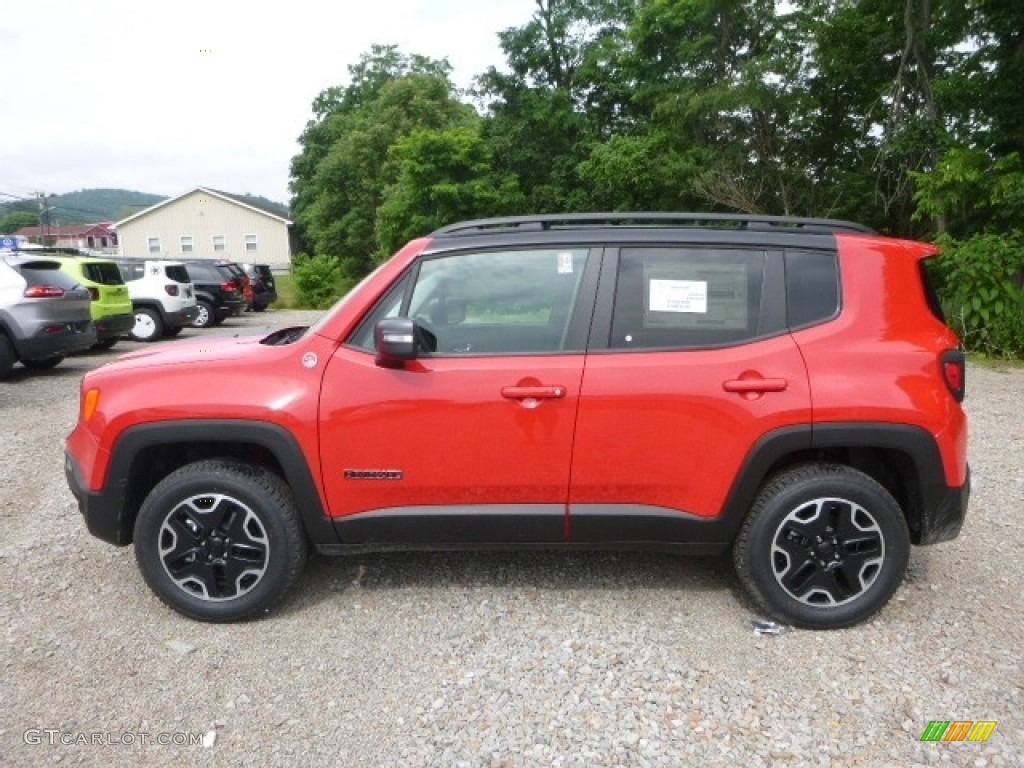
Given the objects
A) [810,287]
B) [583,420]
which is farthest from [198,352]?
[810,287]

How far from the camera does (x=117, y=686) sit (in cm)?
299

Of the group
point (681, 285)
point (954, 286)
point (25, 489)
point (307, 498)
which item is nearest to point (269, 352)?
point (307, 498)

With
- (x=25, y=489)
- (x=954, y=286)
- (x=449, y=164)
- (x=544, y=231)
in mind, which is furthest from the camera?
(x=449, y=164)

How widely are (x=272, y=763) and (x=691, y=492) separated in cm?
188

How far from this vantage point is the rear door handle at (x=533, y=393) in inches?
125

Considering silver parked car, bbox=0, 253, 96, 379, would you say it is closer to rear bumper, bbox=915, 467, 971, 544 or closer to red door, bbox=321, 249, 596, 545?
red door, bbox=321, 249, 596, 545

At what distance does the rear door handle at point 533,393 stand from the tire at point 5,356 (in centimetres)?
862

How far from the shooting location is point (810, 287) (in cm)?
330

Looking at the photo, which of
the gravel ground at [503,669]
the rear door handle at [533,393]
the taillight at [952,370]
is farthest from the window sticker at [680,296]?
the gravel ground at [503,669]

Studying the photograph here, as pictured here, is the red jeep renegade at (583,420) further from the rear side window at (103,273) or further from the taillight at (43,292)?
the rear side window at (103,273)

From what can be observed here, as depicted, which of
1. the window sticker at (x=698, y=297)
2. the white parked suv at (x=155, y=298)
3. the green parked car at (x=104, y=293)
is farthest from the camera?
the white parked suv at (x=155, y=298)

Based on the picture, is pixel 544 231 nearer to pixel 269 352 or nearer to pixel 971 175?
pixel 269 352

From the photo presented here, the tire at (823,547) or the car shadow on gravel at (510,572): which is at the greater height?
the tire at (823,547)

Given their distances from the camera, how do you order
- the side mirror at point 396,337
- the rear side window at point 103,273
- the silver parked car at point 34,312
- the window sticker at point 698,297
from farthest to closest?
the rear side window at point 103,273 < the silver parked car at point 34,312 < the window sticker at point 698,297 < the side mirror at point 396,337
